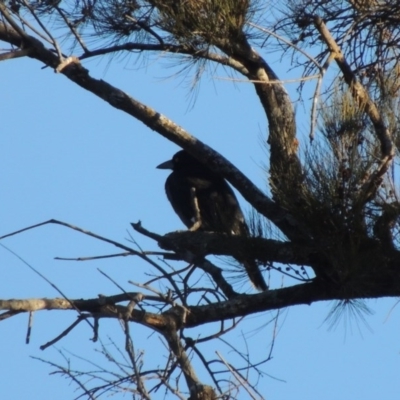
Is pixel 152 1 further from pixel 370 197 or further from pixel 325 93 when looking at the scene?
pixel 370 197

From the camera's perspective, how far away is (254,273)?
11.1 ft

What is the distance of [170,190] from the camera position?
4996 millimetres

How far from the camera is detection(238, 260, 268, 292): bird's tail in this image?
10.9 ft

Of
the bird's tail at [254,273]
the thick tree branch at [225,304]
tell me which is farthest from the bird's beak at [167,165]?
the thick tree branch at [225,304]

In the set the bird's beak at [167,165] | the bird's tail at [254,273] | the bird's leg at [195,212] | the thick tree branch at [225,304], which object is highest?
the bird's beak at [167,165]

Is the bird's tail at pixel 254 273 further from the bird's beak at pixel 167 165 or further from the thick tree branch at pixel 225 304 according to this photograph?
the bird's beak at pixel 167 165

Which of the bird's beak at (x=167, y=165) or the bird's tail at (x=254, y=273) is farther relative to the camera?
the bird's beak at (x=167, y=165)

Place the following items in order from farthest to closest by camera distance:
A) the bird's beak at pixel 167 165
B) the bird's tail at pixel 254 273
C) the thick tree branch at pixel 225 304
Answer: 1. the bird's beak at pixel 167 165
2. the bird's tail at pixel 254 273
3. the thick tree branch at pixel 225 304

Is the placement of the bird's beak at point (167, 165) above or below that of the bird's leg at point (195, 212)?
above

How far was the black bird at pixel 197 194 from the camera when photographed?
12.8 ft

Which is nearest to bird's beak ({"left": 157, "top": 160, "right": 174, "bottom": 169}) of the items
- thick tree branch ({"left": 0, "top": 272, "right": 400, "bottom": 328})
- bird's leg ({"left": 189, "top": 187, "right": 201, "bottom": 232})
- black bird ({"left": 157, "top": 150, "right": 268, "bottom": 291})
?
black bird ({"left": 157, "top": 150, "right": 268, "bottom": 291})

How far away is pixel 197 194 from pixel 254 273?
135cm

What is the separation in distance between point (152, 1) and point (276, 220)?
0.97 m

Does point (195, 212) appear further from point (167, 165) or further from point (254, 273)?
point (167, 165)
